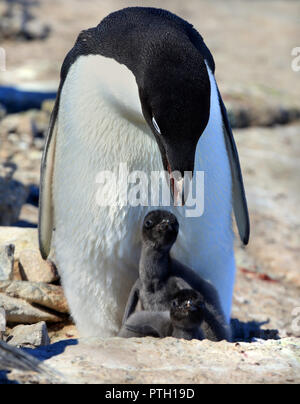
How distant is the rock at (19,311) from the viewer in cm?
317

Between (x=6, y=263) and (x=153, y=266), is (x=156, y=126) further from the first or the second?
(x=6, y=263)

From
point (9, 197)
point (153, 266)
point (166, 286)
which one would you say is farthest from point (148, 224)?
point (9, 197)

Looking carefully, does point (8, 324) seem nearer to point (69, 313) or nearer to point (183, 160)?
point (69, 313)

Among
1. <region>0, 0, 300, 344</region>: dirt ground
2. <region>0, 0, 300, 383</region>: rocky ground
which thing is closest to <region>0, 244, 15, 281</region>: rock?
<region>0, 0, 300, 383</region>: rocky ground

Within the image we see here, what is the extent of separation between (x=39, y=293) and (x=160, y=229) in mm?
823

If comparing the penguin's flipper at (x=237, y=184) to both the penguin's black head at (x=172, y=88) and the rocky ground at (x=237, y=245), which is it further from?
the penguin's black head at (x=172, y=88)

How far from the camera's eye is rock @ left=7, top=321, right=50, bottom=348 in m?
2.71

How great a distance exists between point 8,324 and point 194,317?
922mm

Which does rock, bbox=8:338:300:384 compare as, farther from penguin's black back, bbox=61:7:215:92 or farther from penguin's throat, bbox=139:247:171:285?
penguin's black back, bbox=61:7:215:92

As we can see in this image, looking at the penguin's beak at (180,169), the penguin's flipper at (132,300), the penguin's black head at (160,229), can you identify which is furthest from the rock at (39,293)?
the penguin's beak at (180,169)

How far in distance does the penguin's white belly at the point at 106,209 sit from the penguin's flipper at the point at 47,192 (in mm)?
58

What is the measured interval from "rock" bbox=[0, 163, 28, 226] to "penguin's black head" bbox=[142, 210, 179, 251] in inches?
53.2

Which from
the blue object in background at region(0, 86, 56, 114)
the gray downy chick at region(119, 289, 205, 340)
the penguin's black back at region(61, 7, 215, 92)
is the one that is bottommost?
the gray downy chick at region(119, 289, 205, 340)
